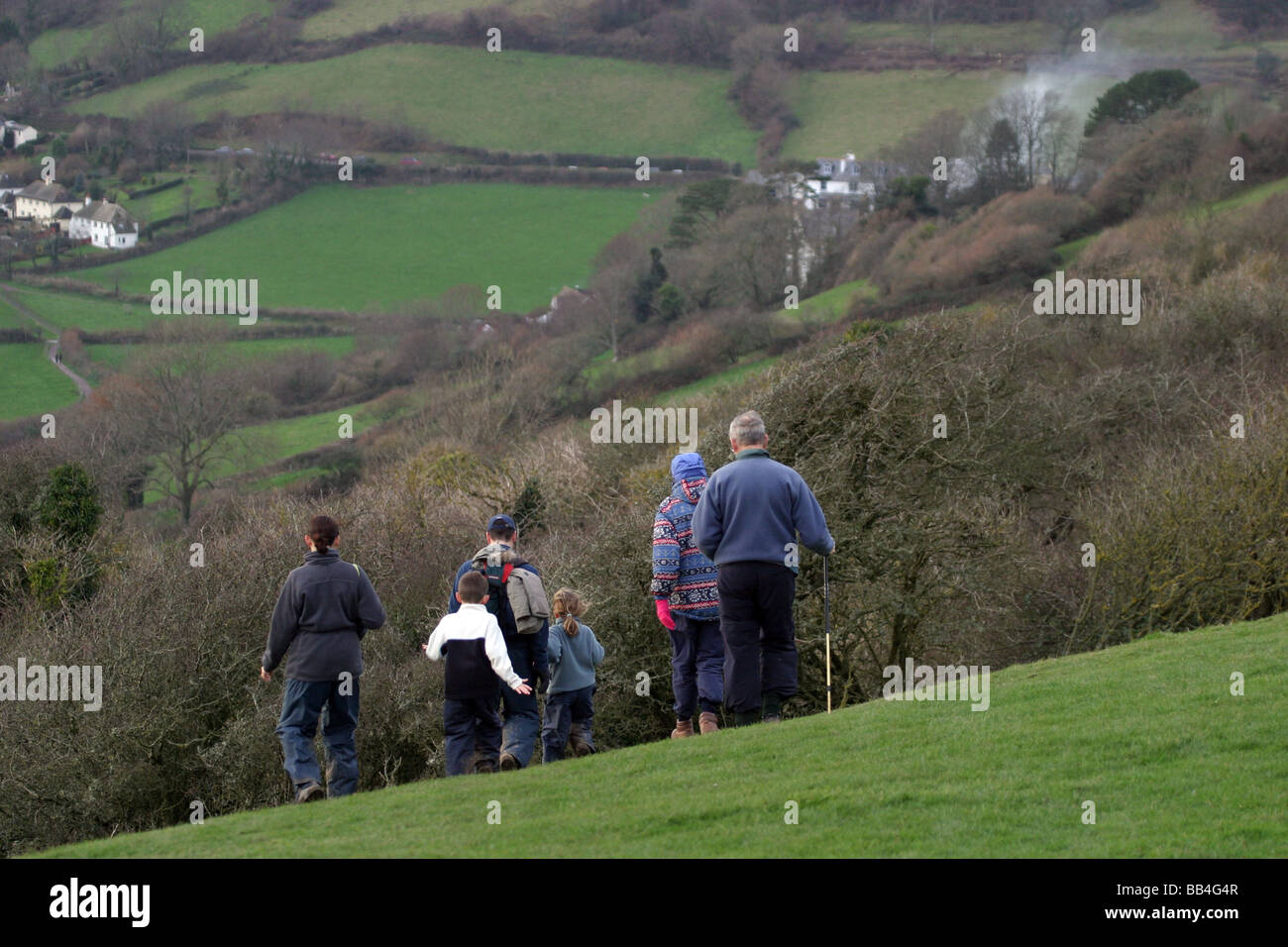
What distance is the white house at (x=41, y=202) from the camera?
122 meters

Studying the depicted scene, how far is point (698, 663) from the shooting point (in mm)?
11594

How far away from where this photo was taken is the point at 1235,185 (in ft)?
187

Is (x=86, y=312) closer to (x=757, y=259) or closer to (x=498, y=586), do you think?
(x=757, y=259)

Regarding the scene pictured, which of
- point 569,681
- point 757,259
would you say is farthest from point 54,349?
point 569,681

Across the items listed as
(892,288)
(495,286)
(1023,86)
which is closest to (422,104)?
(495,286)

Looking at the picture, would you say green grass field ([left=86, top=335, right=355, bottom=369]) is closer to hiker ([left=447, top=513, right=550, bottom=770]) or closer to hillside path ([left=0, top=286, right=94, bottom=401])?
hillside path ([left=0, top=286, right=94, bottom=401])

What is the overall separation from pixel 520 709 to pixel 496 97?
11975 centimetres

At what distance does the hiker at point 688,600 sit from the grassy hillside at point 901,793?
85 centimetres

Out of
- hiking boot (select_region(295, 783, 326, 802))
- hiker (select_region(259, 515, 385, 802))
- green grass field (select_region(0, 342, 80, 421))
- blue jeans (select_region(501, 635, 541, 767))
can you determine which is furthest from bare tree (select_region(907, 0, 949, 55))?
hiking boot (select_region(295, 783, 326, 802))

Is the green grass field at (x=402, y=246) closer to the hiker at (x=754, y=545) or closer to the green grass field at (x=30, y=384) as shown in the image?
Result: the green grass field at (x=30, y=384)

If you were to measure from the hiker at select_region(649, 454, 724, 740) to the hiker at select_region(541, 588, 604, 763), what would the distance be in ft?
2.74

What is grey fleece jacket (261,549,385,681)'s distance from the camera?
420 inches
